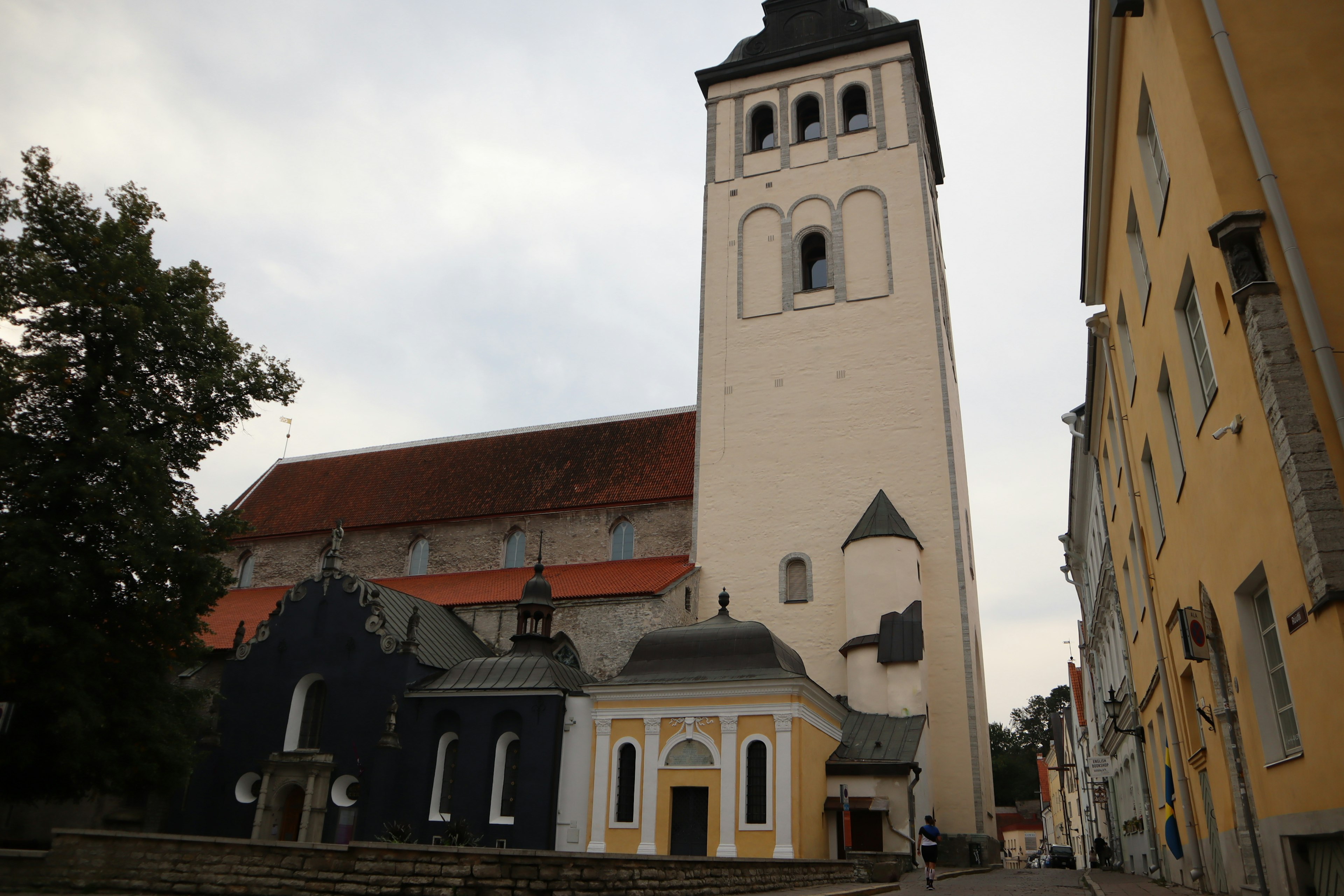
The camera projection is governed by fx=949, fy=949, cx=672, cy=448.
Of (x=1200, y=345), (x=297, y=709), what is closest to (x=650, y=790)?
(x=297, y=709)

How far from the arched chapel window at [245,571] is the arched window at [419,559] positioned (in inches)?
219

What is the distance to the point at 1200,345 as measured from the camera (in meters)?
8.35

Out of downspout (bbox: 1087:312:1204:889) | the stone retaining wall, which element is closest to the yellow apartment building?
downspout (bbox: 1087:312:1204:889)

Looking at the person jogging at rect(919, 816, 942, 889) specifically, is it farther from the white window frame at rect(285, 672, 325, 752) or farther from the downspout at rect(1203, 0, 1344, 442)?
the white window frame at rect(285, 672, 325, 752)

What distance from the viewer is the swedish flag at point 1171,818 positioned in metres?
11.4

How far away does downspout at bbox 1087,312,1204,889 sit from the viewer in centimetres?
1102

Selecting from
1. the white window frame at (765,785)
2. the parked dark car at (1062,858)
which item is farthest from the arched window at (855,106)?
the parked dark car at (1062,858)

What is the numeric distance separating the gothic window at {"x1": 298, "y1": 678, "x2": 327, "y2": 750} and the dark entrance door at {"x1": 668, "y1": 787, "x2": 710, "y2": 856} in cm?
826

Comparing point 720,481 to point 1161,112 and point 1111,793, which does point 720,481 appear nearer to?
point 1111,793

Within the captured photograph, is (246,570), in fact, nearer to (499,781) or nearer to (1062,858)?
(499,781)

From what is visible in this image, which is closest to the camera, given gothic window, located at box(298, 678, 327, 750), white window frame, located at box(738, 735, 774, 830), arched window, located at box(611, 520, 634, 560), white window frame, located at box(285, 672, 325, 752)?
white window frame, located at box(738, 735, 774, 830)

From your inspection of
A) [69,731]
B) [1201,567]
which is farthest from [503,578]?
[1201,567]

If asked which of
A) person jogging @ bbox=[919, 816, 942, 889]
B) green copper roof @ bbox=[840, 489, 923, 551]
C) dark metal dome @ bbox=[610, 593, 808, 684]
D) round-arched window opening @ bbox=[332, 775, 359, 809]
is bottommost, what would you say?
person jogging @ bbox=[919, 816, 942, 889]

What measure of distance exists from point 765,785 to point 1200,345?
11514 millimetres
